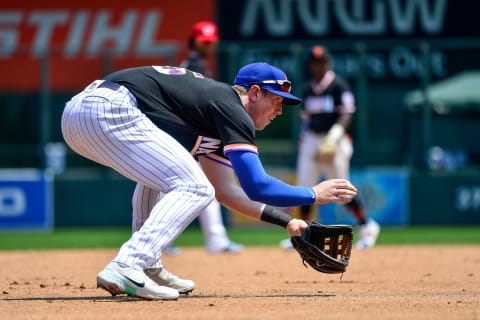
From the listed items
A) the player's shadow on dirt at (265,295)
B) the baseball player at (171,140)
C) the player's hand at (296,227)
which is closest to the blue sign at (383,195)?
the player's shadow on dirt at (265,295)

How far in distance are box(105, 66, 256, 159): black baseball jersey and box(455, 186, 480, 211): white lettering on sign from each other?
9.34 m

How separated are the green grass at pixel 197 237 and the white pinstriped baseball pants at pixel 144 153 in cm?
611

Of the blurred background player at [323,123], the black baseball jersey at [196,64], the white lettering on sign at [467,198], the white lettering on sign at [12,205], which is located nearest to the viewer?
the black baseball jersey at [196,64]

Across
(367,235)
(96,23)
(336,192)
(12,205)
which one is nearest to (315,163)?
(367,235)

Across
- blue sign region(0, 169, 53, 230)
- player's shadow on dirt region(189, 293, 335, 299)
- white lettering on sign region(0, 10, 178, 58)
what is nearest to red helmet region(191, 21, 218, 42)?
player's shadow on dirt region(189, 293, 335, 299)

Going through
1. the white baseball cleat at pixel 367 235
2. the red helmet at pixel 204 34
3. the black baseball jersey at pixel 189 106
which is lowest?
the white baseball cleat at pixel 367 235

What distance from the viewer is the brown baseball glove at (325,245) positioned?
6.17 m

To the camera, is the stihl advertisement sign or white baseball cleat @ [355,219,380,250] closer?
white baseball cleat @ [355,219,380,250]

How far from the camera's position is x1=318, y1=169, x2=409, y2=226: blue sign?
48.5ft

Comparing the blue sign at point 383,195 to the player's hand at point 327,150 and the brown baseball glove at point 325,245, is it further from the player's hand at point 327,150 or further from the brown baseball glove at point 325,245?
the brown baseball glove at point 325,245

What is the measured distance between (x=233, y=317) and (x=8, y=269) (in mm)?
3948

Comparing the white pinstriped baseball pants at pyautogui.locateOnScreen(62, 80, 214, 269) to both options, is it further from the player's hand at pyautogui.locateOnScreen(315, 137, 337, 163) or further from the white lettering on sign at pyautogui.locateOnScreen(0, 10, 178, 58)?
the white lettering on sign at pyautogui.locateOnScreen(0, 10, 178, 58)

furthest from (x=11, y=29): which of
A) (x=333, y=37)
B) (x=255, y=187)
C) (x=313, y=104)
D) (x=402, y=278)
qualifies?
(x=255, y=187)

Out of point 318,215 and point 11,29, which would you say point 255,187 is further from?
point 11,29
